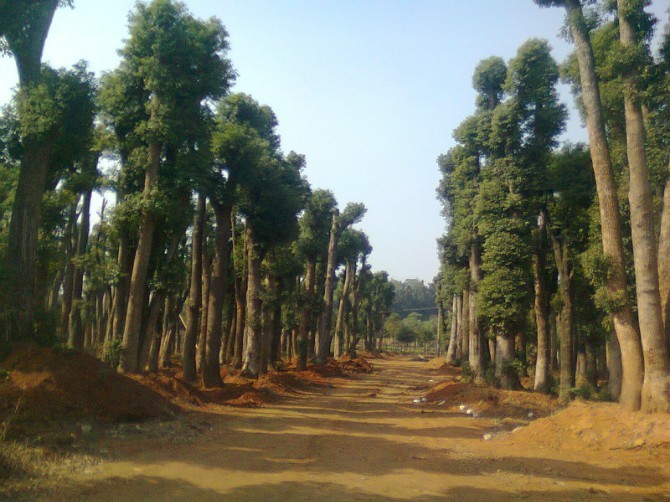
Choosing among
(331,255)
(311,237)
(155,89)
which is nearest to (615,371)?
(155,89)

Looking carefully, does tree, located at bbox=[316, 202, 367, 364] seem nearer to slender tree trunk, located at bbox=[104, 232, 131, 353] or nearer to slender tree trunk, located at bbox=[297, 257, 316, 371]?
slender tree trunk, located at bbox=[297, 257, 316, 371]

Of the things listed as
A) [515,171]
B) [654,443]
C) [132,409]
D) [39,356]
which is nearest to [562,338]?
[515,171]

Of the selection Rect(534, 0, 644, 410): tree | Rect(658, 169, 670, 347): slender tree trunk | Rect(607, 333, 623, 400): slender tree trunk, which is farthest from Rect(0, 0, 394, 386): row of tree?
Rect(607, 333, 623, 400): slender tree trunk

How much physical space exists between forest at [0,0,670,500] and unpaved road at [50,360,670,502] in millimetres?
72

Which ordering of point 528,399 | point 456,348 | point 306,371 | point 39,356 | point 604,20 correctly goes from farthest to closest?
point 456,348, point 306,371, point 528,399, point 604,20, point 39,356

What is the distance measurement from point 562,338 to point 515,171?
667cm

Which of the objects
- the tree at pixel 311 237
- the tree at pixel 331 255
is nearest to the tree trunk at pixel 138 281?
the tree at pixel 311 237

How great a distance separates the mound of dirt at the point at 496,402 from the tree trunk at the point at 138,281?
35.3ft

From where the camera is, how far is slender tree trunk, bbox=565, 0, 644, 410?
1192 cm

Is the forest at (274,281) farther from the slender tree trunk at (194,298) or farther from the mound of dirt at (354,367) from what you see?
the mound of dirt at (354,367)

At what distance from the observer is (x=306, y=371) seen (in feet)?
111

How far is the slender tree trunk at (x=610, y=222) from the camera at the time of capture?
39.1 ft

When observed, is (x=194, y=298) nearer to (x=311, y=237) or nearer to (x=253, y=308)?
(x=253, y=308)

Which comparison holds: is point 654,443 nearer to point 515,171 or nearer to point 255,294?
point 515,171
